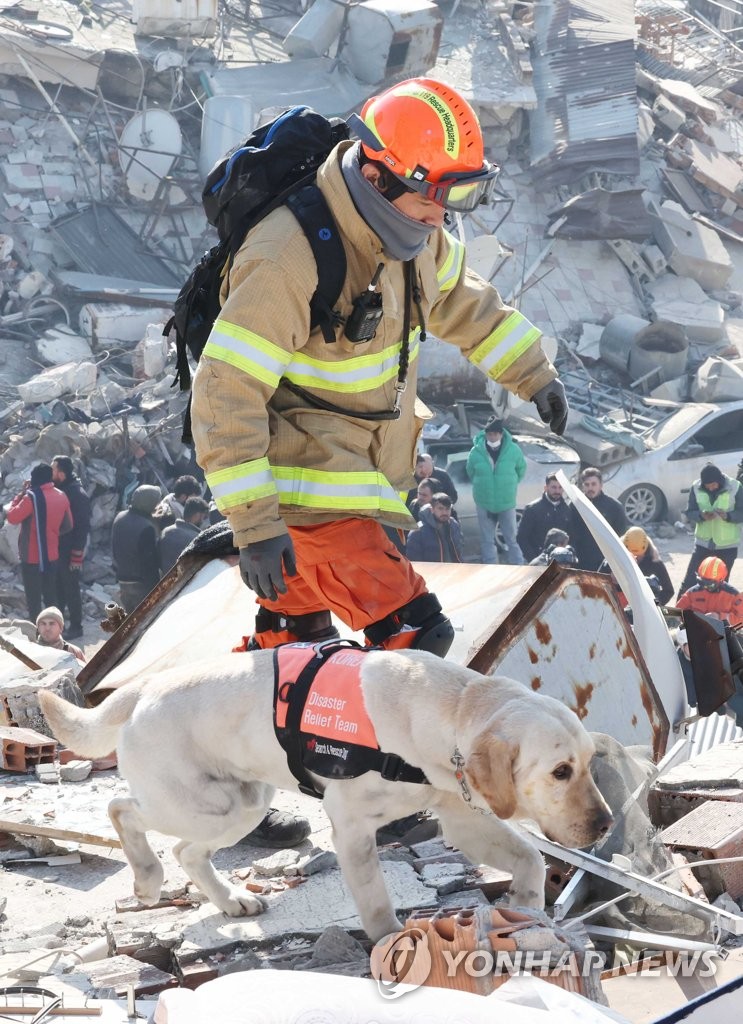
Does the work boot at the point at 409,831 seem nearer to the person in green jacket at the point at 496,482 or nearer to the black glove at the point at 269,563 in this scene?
the black glove at the point at 269,563

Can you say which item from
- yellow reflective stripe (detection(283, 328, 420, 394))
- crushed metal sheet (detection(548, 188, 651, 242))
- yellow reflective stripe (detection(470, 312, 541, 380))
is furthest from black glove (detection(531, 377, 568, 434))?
crushed metal sheet (detection(548, 188, 651, 242))

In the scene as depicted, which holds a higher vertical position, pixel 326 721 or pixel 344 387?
pixel 344 387

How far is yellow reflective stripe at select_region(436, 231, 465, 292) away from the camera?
413 cm

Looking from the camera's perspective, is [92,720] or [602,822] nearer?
[602,822]

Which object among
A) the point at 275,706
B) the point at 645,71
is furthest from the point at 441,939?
the point at 645,71

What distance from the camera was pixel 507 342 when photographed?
4297mm

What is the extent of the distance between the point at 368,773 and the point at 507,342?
1678 mm

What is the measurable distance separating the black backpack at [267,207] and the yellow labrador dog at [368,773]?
917mm

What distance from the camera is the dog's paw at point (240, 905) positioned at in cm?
366

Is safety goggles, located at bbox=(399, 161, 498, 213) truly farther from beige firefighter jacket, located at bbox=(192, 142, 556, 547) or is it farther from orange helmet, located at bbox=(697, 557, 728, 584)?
orange helmet, located at bbox=(697, 557, 728, 584)

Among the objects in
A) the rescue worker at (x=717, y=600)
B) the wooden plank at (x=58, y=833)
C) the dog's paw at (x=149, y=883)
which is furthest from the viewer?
the rescue worker at (x=717, y=600)

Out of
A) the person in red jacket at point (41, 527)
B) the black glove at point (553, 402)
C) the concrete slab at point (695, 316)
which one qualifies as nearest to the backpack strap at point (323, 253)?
the black glove at point (553, 402)

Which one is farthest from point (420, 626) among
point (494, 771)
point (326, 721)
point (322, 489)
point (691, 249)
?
point (691, 249)

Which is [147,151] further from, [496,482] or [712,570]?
[712,570]
